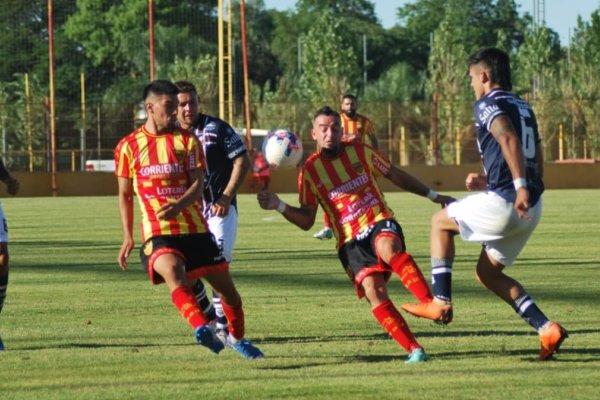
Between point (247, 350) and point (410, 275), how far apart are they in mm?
1151

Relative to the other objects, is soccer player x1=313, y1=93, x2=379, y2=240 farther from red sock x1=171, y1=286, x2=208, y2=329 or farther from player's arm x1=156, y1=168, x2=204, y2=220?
red sock x1=171, y1=286, x2=208, y2=329

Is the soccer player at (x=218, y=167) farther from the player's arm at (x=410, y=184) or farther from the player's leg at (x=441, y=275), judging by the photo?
the player's leg at (x=441, y=275)

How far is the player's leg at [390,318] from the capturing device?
28.6 feet

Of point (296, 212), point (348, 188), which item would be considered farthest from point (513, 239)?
point (296, 212)

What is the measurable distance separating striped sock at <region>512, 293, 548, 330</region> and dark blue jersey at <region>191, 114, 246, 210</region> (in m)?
2.51

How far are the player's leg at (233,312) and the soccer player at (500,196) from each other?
3.49 feet

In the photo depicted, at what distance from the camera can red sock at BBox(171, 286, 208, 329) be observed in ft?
27.8

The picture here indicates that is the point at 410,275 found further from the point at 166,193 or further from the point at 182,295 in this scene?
the point at 166,193

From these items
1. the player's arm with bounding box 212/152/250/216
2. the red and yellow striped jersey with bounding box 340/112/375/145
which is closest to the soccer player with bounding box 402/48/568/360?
the player's arm with bounding box 212/152/250/216

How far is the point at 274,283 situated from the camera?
14586 mm

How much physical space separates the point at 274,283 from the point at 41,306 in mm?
2843

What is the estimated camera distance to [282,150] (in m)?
16.4

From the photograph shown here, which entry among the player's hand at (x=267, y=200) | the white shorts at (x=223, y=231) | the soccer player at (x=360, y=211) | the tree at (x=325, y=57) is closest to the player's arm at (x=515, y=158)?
the soccer player at (x=360, y=211)

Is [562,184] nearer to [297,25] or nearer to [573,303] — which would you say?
[573,303]
